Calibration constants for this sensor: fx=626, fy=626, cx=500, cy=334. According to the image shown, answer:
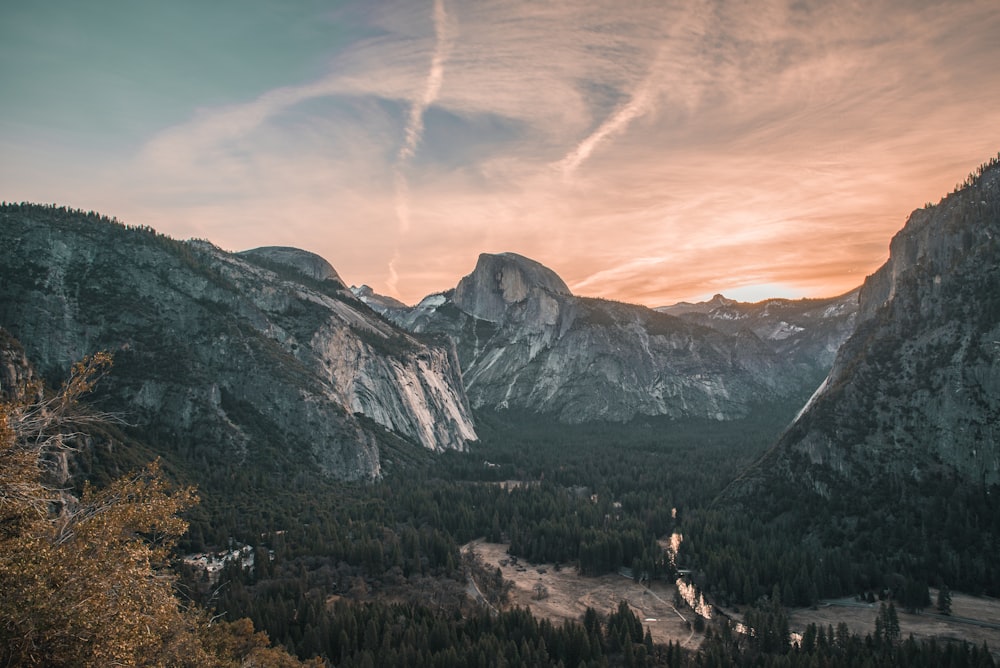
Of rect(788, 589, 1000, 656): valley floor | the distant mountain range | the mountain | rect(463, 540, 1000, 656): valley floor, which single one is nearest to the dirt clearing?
rect(463, 540, 1000, 656): valley floor

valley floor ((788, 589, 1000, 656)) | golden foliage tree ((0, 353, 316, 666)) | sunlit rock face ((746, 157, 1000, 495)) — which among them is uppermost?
sunlit rock face ((746, 157, 1000, 495))

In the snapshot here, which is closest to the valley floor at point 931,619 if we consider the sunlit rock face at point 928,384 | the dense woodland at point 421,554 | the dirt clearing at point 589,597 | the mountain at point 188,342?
the dense woodland at point 421,554

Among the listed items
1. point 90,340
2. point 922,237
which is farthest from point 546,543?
point 922,237

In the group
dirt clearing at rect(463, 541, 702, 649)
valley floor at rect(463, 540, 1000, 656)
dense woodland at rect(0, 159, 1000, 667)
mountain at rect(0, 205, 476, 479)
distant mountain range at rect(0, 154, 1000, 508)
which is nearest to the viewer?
dense woodland at rect(0, 159, 1000, 667)

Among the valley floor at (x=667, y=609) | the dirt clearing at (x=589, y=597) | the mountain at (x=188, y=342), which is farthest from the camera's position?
the mountain at (x=188, y=342)

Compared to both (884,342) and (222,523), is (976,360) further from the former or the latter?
(222,523)

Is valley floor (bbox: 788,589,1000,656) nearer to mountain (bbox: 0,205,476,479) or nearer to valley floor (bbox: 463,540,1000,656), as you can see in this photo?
valley floor (bbox: 463,540,1000,656)

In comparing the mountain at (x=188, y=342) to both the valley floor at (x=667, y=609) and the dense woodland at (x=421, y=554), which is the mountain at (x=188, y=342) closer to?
the dense woodland at (x=421, y=554)
